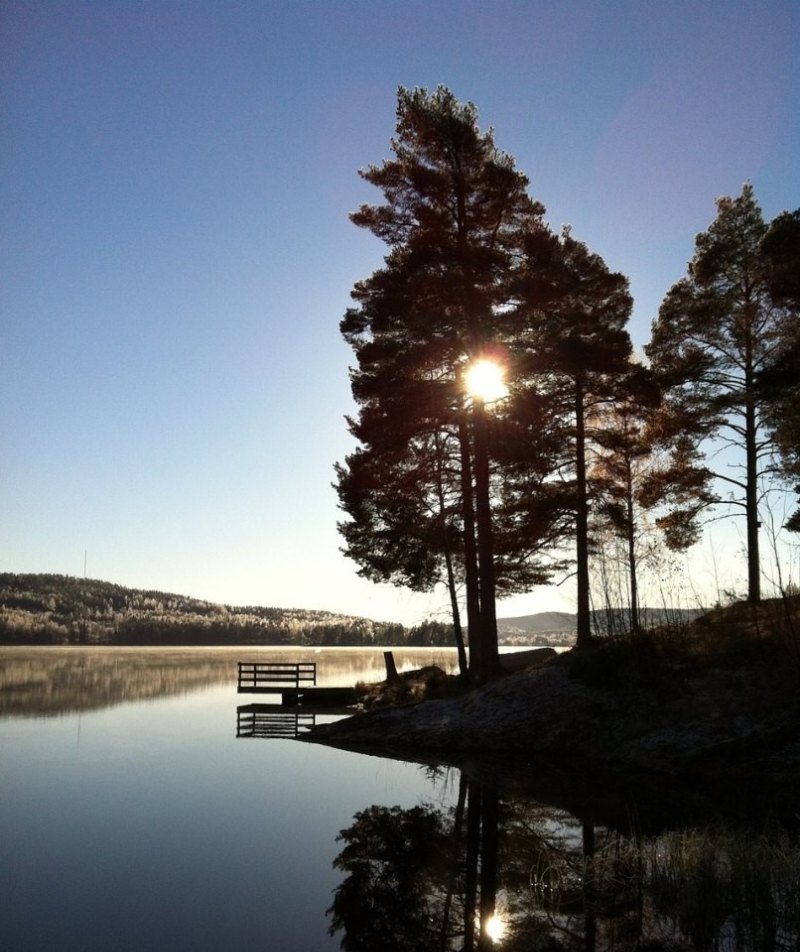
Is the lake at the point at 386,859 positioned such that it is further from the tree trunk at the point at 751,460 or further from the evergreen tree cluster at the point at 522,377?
the tree trunk at the point at 751,460

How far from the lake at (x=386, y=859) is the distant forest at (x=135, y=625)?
133181mm

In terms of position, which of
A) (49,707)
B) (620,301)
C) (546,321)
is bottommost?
(49,707)

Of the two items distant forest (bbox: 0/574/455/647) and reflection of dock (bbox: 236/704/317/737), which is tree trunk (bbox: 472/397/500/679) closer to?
reflection of dock (bbox: 236/704/317/737)

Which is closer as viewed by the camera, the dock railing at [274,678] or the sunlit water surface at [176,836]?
the sunlit water surface at [176,836]

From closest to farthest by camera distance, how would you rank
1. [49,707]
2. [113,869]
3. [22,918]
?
[22,918] < [113,869] < [49,707]

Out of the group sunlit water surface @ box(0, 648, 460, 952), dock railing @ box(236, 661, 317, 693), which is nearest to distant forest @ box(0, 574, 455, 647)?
dock railing @ box(236, 661, 317, 693)

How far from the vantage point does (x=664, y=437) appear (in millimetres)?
23172

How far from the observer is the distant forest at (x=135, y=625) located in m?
150

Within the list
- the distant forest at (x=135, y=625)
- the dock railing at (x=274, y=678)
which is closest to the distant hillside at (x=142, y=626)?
the distant forest at (x=135, y=625)

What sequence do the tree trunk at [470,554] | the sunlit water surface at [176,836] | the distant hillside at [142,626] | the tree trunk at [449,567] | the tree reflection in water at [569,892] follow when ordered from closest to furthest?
A: the tree reflection in water at [569,892] < the sunlit water surface at [176,836] < the tree trunk at [470,554] < the tree trunk at [449,567] < the distant hillside at [142,626]

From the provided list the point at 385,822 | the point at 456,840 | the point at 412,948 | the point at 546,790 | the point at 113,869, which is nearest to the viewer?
the point at 412,948

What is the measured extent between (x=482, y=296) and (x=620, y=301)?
7703 millimetres

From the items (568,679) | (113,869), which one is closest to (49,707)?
(568,679)

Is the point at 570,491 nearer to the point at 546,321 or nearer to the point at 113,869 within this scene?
the point at 546,321
